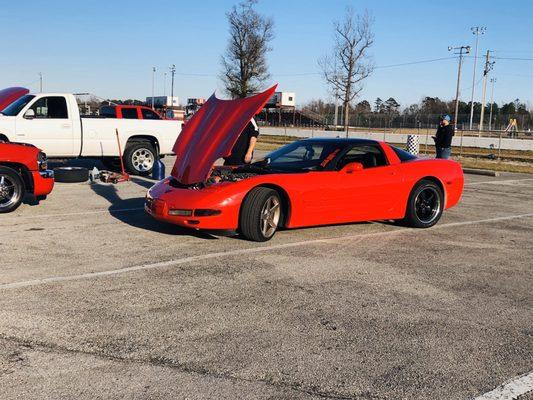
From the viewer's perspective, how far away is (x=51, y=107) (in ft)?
42.1

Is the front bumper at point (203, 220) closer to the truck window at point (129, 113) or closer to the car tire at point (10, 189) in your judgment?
the car tire at point (10, 189)

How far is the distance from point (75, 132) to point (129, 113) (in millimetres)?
1780

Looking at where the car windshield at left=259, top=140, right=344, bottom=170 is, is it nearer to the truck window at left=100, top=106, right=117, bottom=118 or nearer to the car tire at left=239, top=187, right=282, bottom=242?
the car tire at left=239, top=187, right=282, bottom=242

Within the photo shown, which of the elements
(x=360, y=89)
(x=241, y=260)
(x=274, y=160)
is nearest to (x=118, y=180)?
(x=274, y=160)

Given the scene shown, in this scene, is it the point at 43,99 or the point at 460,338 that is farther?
the point at 43,99

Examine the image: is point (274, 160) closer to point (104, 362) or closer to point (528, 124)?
point (104, 362)

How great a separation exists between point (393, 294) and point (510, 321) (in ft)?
3.24

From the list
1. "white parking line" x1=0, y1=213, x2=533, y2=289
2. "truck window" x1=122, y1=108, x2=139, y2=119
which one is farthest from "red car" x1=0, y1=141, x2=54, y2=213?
"truck window" x1=122, y1=108, x2=139, y2=119

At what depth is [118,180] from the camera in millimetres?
12562

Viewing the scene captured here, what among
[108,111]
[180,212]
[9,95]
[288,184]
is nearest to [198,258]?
[180,212]

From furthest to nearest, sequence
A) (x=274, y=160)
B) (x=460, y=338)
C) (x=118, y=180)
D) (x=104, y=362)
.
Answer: (x=118, y=180) → (x=274, y=160) → (x=460, y=338) → (x=104, y=362)

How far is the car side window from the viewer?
7724 mm

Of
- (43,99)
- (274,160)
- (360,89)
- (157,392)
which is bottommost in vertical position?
(157,392)

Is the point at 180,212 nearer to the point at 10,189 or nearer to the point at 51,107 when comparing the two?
the point at 10,189
